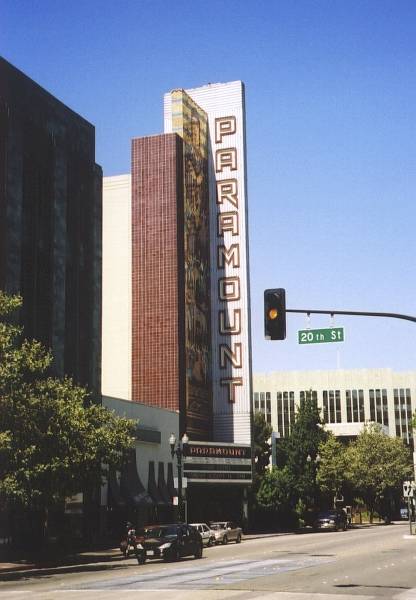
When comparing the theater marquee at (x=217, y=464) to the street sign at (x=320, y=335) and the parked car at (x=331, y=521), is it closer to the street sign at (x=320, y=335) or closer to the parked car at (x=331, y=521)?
the parked car at (x=331, y=521)

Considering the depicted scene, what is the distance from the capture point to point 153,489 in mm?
57719

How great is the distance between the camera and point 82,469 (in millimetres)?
37531

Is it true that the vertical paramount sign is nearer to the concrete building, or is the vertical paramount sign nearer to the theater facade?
the theater facade

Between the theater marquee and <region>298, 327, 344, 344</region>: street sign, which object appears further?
the theater marquee

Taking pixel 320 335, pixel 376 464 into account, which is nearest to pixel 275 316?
pixel 320 335

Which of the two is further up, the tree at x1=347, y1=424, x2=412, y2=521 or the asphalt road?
the tree at x1=347, y1=424, x2=412, y2=521

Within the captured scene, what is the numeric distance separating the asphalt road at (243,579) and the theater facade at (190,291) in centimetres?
2588

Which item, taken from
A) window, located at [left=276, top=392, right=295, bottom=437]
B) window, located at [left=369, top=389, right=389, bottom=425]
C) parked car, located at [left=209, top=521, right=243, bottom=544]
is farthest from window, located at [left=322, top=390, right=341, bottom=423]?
parked car, located at [left=209, top=521, right=243, bottom=544]

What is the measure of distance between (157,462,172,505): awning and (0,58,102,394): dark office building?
10378 mm

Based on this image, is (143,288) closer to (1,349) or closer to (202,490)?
(202,490)

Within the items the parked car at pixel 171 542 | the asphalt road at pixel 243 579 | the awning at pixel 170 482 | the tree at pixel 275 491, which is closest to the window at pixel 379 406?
the tree at pixel 275 491

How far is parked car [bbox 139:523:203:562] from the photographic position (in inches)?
1430

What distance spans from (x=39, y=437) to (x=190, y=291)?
34.6 m

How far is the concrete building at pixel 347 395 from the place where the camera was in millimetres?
150375
